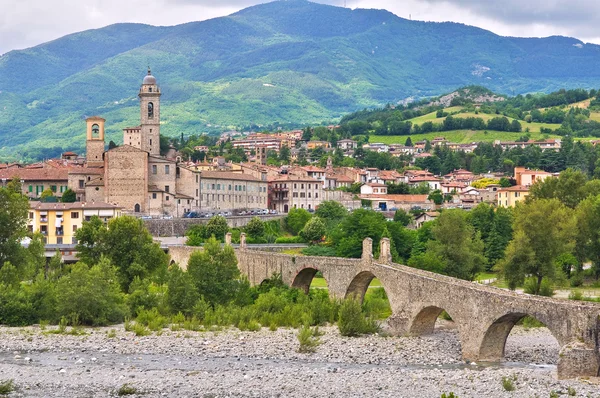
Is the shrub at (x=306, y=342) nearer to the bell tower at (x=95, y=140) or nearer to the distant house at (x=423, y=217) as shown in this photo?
the distant house at (x=423, y=217)

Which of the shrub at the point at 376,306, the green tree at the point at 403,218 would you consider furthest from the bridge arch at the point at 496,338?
the green tree at the point at 403,218

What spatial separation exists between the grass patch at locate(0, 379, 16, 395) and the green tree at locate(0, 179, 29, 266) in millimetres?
23429

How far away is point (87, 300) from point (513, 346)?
19153mm

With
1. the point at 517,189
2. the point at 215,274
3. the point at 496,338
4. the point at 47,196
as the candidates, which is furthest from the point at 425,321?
the point at 517,189

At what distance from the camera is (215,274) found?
5144 centimetres

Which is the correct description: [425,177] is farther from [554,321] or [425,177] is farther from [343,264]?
[554,321]

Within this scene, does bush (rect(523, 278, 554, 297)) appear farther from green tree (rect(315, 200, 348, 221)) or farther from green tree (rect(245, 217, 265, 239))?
green tree (rect(315, 200, 348, 221))

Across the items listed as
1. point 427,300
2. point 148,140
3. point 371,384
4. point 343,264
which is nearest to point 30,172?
point 148,140

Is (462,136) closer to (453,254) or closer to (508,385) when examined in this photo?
(453,254)

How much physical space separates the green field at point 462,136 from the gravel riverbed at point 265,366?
131245 millimetres

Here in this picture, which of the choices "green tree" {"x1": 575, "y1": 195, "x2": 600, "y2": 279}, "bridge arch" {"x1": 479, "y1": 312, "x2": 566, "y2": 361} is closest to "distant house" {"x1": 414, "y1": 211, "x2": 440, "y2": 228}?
"green tree" {"x1": 575, "y1": 195, "x2": 600, "y2": 279}

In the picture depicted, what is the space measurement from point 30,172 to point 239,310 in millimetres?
54341

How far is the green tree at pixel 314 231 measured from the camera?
81938 mm

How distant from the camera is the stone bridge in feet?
102
